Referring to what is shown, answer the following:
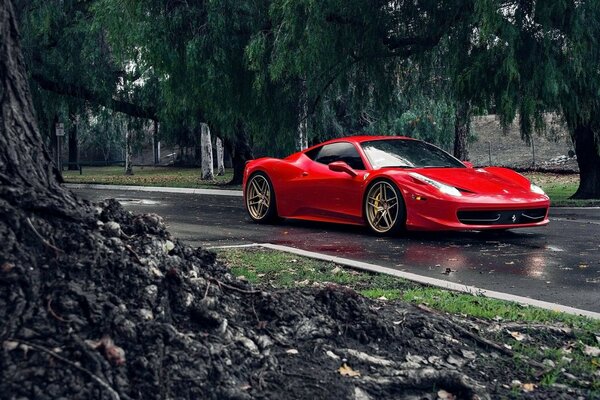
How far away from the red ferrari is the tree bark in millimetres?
7434

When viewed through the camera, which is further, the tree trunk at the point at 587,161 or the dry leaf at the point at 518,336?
the tree trunk at the point at 587,161

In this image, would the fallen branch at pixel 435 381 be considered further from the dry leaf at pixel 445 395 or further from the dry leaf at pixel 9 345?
the dry leaf at pixel 9 345

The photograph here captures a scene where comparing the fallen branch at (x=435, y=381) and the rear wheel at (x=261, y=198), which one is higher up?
the rear wheel at (x=261, y=198)

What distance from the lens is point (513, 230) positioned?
13.3 meters

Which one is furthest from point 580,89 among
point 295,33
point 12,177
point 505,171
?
point 12,177

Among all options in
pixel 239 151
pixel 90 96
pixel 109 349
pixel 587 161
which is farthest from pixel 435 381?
pixel 239 151

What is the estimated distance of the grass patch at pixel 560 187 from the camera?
60.4 feet

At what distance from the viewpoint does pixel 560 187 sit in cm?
2594

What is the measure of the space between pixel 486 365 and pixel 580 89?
40.7 feet

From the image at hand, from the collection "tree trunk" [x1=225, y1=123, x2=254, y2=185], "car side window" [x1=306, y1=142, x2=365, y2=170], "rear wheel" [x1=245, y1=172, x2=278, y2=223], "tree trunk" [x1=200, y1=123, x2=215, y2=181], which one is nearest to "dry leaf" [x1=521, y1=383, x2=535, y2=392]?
"car side window" [x1=306, y1=142, x2=365, y2=170]

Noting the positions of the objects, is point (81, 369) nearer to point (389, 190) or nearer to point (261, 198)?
point (389, 190)

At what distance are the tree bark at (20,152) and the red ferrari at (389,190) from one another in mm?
7434

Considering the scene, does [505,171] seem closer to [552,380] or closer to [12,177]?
[552,380]

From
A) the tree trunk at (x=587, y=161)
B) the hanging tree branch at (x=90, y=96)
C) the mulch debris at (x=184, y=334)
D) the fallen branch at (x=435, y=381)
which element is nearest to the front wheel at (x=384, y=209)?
the mulch debris at (x=184, y=334)
